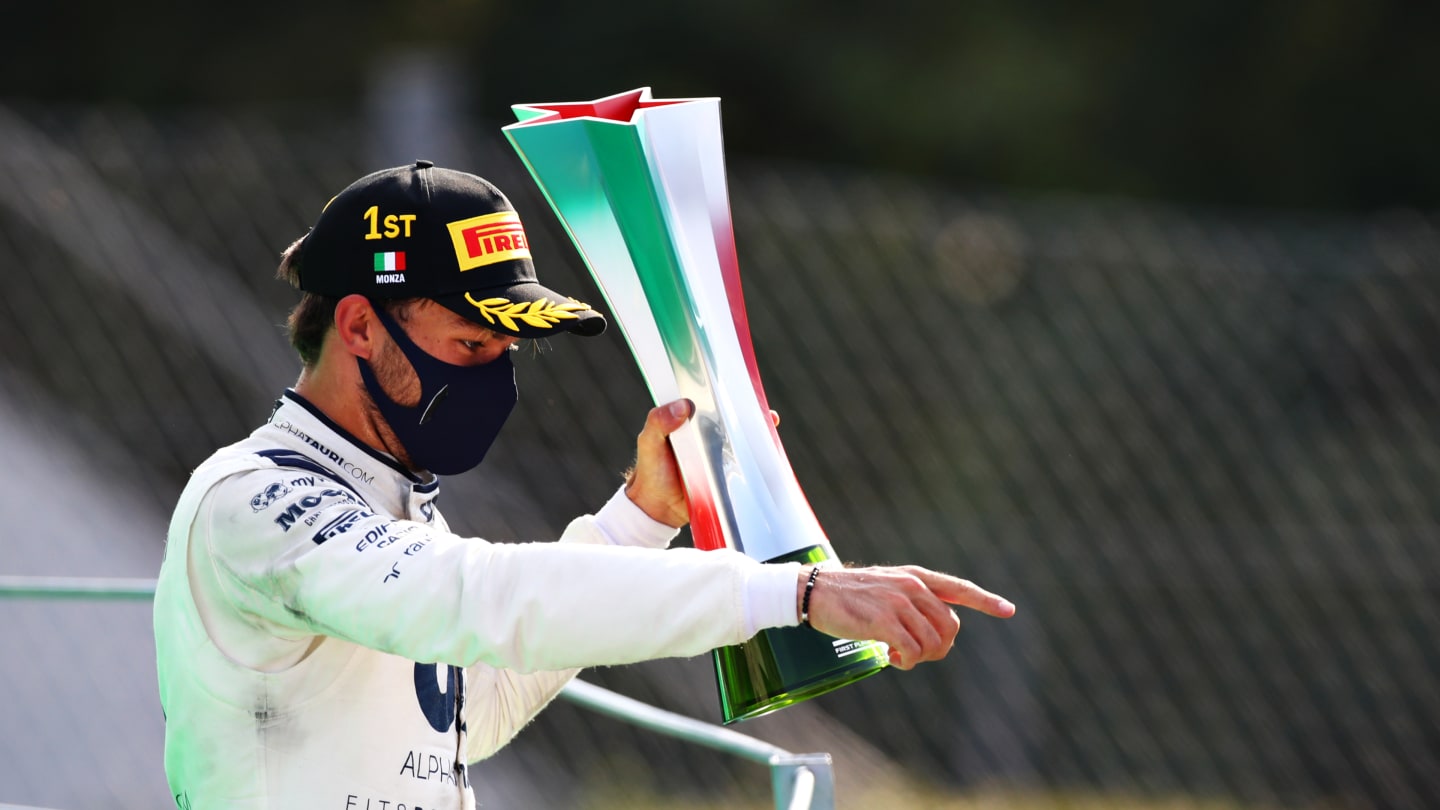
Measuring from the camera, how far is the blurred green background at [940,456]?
5391 millimetres

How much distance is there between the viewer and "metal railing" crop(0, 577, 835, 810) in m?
2.39

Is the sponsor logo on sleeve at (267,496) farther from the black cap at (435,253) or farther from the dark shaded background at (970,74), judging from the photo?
the dark shaded background at (970,74)

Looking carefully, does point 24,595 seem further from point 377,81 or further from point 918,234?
point 377,81

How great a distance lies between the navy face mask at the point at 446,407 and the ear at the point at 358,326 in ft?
0.04

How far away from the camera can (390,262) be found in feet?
7.23

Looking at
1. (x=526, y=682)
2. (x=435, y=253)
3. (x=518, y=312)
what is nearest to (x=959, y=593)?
(x=518, y=312)

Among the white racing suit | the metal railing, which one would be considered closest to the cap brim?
the white racing suit

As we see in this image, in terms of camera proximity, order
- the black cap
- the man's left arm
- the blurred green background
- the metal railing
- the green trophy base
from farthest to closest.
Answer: the blurred green background, the man's left arm, the metal railing, the black cap, the green trophy base

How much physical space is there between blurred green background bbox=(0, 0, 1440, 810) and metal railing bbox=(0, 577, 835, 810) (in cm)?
151

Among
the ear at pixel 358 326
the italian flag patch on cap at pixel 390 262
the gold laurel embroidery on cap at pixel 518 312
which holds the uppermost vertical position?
the italian flag patch on cap at pixel 390 262

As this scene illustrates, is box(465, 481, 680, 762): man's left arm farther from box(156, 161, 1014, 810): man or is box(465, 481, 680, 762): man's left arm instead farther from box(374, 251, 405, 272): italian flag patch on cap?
box(374, 251, 405, 272): italian flag patch on cap

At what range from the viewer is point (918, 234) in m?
6.21

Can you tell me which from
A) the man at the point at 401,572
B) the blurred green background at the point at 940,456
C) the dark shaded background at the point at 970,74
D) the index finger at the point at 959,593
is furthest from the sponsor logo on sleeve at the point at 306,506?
the dark shaded background at the point at 970,74

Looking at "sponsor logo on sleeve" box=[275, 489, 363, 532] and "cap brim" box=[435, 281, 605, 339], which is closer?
"sponsor logo on sleeve" box=[275, 489, 363, 532]
